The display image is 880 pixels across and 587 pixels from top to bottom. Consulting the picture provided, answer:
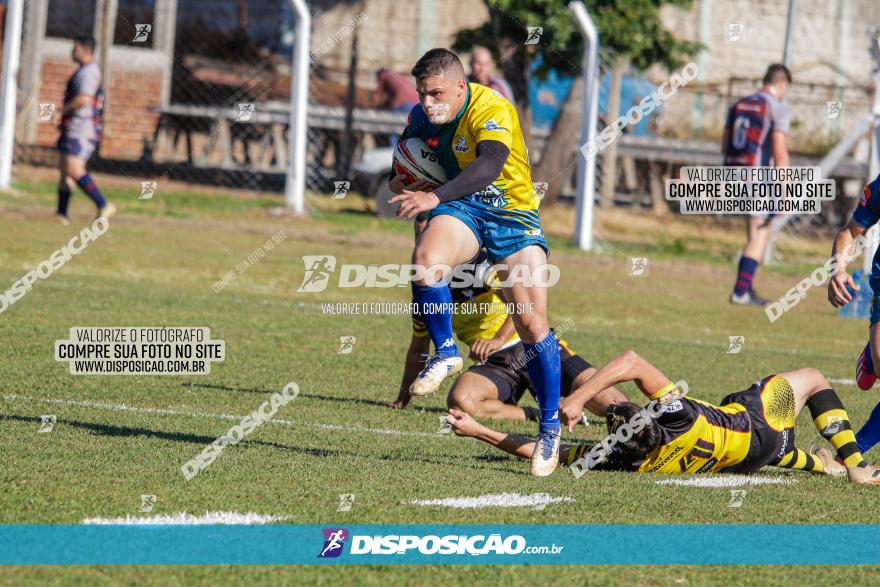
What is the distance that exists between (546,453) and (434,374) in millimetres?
888

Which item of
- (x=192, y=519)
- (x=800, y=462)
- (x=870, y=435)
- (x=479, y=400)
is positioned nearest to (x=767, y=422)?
(x=800, y=462)

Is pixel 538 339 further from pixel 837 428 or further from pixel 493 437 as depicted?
pixel 837 428

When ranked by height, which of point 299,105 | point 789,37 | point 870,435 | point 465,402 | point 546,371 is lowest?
point 465,402

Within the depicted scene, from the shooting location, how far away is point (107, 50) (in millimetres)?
22203

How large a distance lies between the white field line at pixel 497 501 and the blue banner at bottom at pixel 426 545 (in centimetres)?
42

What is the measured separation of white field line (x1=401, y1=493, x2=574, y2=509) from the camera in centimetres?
584

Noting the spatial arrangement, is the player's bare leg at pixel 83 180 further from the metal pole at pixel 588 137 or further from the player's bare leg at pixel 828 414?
the player's bare leg at pixel 828 414

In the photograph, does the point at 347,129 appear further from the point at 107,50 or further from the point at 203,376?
the point at 203,376

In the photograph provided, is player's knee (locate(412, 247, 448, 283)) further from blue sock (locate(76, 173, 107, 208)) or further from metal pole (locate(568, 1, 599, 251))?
metal pole (locate(568, 1, 599, 251))

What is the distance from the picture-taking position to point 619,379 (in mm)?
6957

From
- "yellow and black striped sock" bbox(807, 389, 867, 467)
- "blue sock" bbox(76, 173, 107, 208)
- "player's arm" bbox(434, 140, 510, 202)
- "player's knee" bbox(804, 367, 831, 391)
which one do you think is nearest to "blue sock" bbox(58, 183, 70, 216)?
"blue sock" bbox(76, 173, 107, 208)

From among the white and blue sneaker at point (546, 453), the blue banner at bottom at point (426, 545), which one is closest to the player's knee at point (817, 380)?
the white and blue sneaker at point (546, 453)

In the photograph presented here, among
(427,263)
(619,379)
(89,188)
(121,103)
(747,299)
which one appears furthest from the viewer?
(121,103)

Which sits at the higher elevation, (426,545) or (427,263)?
(427,263)
